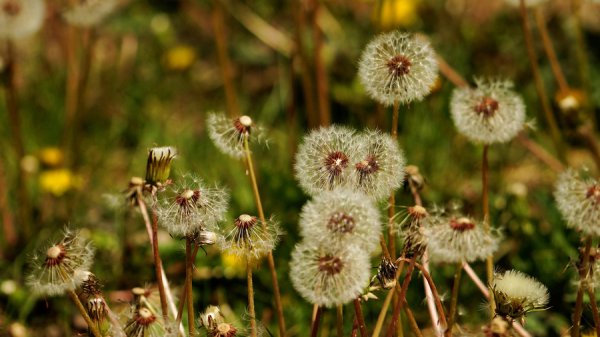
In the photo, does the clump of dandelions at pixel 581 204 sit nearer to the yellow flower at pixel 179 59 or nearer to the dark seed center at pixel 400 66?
the dark seed center at pixel 400 66

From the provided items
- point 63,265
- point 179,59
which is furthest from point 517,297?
point 179,59

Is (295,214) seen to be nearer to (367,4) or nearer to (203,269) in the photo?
(203,269)

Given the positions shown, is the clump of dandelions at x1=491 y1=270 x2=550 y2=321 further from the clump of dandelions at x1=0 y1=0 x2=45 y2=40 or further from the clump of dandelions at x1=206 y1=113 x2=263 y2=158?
the clump of dandelions at x1=0 y1=0 x2=45 y2=40

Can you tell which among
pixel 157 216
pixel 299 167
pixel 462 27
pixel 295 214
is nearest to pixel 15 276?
pixel 295 214

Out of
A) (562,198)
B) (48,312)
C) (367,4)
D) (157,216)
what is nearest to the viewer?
(562,198)

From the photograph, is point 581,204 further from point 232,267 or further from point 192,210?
point 232,267
